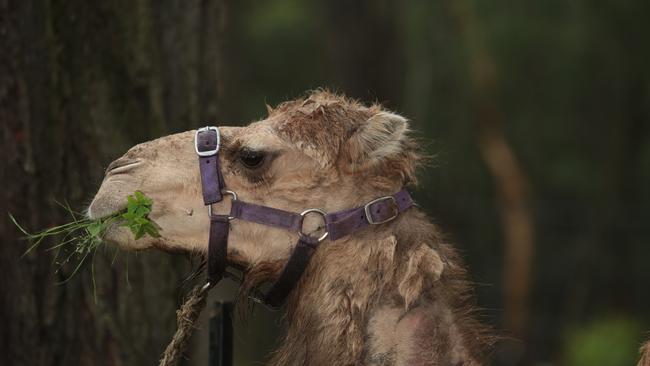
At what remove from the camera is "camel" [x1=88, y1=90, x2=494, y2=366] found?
410 centimetres

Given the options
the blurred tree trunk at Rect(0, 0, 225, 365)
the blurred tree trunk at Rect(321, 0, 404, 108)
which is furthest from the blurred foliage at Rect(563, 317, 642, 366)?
the blurred tree trunk at Rect(0, 0, 225, 365)

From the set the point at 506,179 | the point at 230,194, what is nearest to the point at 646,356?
the point at 230,194

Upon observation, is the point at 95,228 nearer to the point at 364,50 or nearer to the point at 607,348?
the point at 607,348

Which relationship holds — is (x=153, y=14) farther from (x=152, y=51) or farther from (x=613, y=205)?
(x=613, y=205)

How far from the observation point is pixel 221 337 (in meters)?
4.52

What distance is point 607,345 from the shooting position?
8.89 meters

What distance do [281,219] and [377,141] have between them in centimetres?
51

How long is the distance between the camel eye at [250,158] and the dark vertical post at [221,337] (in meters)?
0.68

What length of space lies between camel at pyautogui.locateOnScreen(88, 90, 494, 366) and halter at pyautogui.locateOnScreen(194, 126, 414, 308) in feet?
0.10

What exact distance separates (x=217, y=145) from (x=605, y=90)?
55.0 feet

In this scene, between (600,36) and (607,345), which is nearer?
(607,345)

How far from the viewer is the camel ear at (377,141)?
14.1 ft

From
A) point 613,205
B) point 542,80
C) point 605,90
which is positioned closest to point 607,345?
point 613,205

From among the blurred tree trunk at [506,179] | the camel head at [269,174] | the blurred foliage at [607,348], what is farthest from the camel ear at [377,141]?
the blurred tree trunk at [506,179]
